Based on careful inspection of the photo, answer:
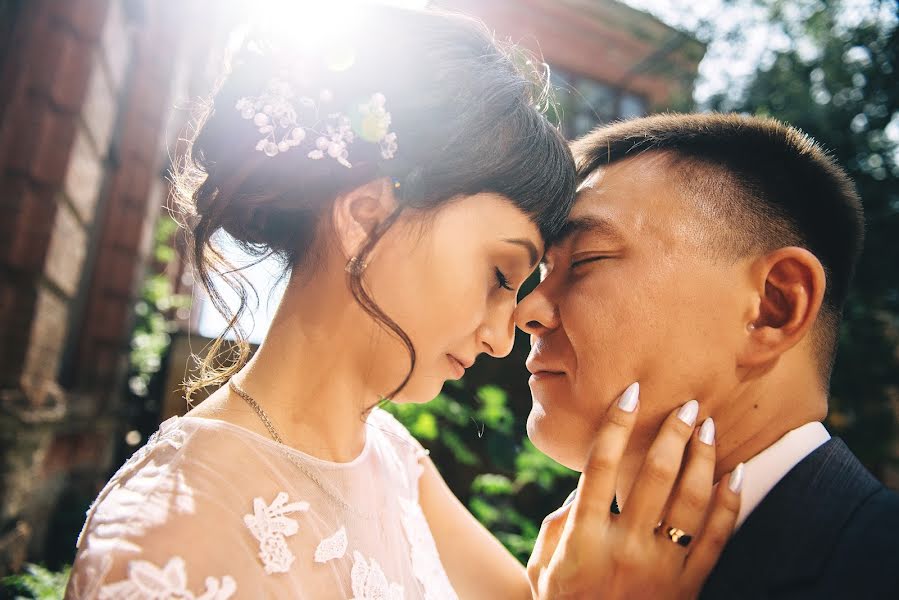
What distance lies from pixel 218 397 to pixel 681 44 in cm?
904

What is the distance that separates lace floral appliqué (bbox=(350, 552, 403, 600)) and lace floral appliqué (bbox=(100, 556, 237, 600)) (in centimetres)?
43

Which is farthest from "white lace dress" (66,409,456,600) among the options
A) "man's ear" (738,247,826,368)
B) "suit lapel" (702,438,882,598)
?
"man's ear" (738,247,826,368)

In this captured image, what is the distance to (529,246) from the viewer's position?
1.92 meters

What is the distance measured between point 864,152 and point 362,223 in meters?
7.60

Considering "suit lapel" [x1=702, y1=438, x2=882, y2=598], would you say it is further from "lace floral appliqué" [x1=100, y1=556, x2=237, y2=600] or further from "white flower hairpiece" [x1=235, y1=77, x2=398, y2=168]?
"white flower hairpiece" [x1=235, y1=77, x2=398, y2=168]

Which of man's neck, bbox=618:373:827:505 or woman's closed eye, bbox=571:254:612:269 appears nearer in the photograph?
man's neck, bbox=618:373:827:505

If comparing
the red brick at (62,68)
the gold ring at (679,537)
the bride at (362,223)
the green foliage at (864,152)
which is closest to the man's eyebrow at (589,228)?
the bride at (362,223)

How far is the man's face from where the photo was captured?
1.90 meters

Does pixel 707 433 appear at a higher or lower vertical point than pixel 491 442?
higher

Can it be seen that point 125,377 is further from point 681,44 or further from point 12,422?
point 681,44

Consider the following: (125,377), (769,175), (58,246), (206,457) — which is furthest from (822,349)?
(125,377)

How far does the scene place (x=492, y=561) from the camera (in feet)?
8.22

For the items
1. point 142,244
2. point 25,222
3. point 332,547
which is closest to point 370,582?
point 332,547

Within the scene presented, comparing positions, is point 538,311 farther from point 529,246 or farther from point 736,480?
point 736,480
